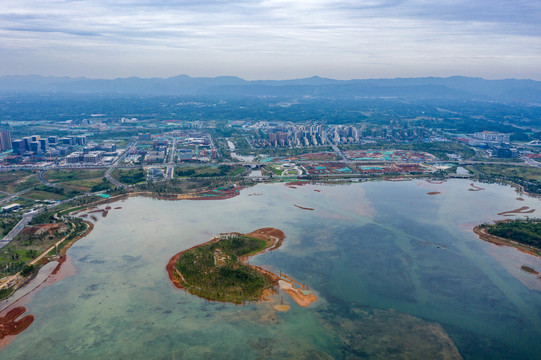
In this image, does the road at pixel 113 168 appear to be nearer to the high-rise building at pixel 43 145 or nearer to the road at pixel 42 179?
the road at pixel 42 179

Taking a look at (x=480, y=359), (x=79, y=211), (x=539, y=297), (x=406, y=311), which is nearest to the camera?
(x=480, y=359)

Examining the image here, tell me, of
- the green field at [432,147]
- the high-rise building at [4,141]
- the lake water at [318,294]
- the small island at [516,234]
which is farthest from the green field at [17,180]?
the green field at [432,147]

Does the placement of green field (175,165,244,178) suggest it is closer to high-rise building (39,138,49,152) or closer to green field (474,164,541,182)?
high-rise building (39,138,49,152)

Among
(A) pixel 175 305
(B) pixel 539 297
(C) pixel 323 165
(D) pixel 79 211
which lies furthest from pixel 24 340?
(C) pixel 323 165

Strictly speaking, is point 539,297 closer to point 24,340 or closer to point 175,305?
point 175,305

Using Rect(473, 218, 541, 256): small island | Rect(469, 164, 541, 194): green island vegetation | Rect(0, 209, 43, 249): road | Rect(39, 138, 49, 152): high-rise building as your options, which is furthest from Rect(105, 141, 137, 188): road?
Rect(469, 164, 541, 194): green island vegetation

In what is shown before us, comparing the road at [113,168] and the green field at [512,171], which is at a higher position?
the road at [113,168]

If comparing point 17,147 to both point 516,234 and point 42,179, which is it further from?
point 516,234
